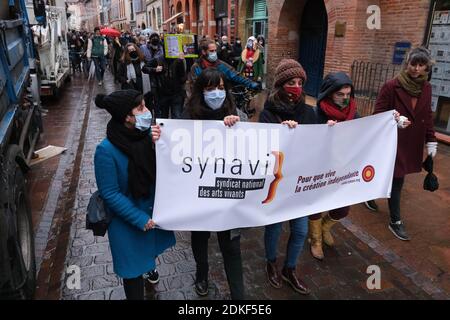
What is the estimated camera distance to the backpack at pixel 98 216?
2.25 metres

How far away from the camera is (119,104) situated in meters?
2.18

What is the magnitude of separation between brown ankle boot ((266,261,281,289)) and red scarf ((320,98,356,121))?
1363 mm

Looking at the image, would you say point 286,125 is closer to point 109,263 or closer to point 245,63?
point 109,263

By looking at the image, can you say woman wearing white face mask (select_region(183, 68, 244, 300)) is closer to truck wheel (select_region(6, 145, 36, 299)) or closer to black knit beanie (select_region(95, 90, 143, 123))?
black knit beanie (select_region(95, 90, 143, 123))

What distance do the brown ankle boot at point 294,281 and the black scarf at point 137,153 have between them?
1.48m

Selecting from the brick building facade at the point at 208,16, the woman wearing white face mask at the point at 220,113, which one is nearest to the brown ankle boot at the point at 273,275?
the woman wearing white face mask at the point at 220,113

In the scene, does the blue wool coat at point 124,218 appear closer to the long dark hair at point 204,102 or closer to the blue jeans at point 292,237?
the long dark hair at point 204,102

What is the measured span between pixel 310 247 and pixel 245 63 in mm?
7404

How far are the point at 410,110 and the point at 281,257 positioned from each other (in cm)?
194

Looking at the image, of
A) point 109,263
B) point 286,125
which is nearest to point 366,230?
point 286,125

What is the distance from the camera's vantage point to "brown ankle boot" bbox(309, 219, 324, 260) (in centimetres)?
363

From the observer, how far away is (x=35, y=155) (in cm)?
658

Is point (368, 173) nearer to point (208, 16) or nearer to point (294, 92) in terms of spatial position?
point (294, 92)

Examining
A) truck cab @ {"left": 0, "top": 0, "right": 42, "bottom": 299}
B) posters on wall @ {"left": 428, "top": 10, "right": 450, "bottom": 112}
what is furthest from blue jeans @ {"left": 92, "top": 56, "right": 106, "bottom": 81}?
posters on wall @ {"left": 428, "top": 10, "right": 450, "bottom": 112}
